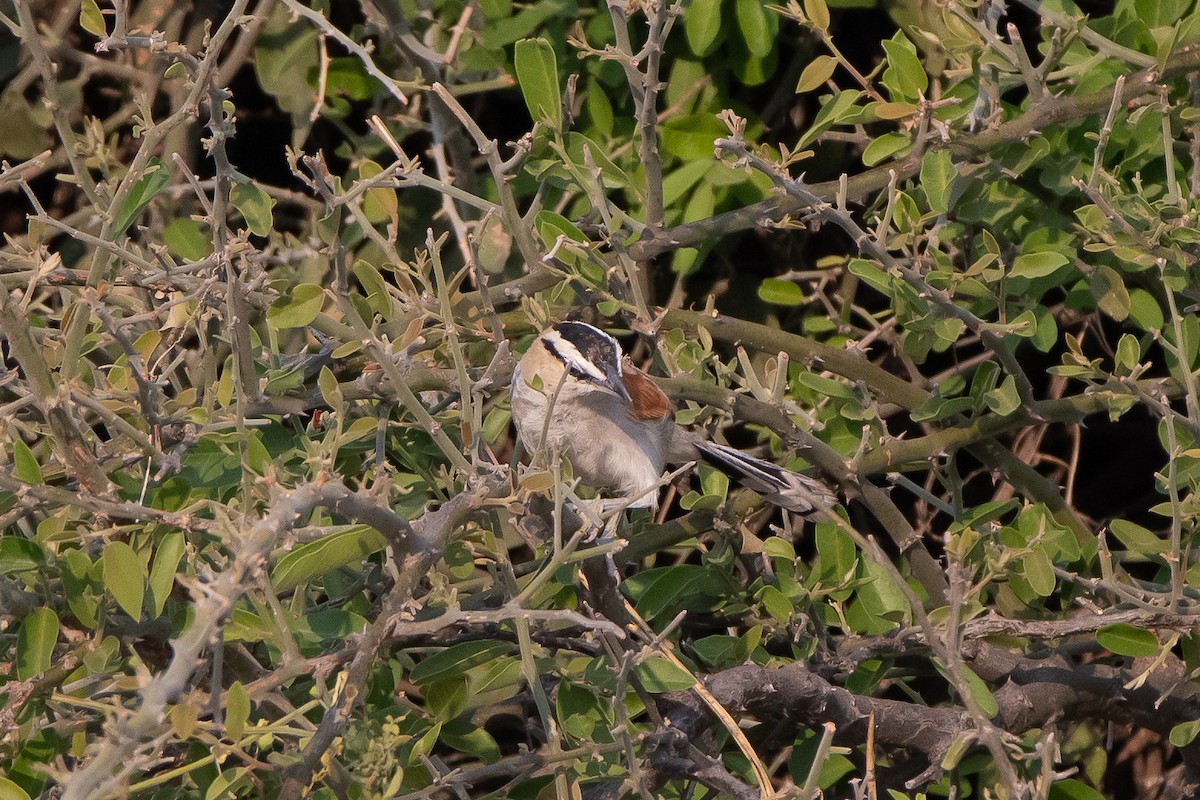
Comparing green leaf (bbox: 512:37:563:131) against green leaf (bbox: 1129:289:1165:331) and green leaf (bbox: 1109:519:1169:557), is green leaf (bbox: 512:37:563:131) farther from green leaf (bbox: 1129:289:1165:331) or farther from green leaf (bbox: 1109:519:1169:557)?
green leaf (bbox: 1109:519:1169:557)

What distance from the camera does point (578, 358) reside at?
9.28 ft

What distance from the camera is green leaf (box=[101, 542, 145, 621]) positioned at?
1892 millimetres

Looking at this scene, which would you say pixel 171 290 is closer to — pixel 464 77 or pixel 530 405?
pixel 530 405

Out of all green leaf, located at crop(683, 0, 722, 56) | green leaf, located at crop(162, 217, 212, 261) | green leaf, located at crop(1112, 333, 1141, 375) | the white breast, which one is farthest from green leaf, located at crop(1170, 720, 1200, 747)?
green leaf, located at crop(162, 217, 212, 261)

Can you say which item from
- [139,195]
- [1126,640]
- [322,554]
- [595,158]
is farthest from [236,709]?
[1126,640]

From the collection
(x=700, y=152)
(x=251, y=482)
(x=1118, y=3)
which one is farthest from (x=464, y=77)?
(x=251, y=482)

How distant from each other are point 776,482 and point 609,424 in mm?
441

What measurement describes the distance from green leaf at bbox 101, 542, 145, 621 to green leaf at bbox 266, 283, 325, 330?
61 centimetres

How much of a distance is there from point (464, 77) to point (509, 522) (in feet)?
6.07

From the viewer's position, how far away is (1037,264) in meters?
2.64

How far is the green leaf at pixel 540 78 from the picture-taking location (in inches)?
108

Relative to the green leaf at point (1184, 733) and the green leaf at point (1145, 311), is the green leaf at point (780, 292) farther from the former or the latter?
the green leaf at point (1184, 733)

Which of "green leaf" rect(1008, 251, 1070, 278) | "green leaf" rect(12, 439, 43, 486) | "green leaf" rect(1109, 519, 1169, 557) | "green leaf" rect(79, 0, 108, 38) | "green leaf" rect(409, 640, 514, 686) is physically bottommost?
"green leaf" rect(1109, 519, 1169, 557)

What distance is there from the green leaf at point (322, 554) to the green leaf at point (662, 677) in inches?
19.4
